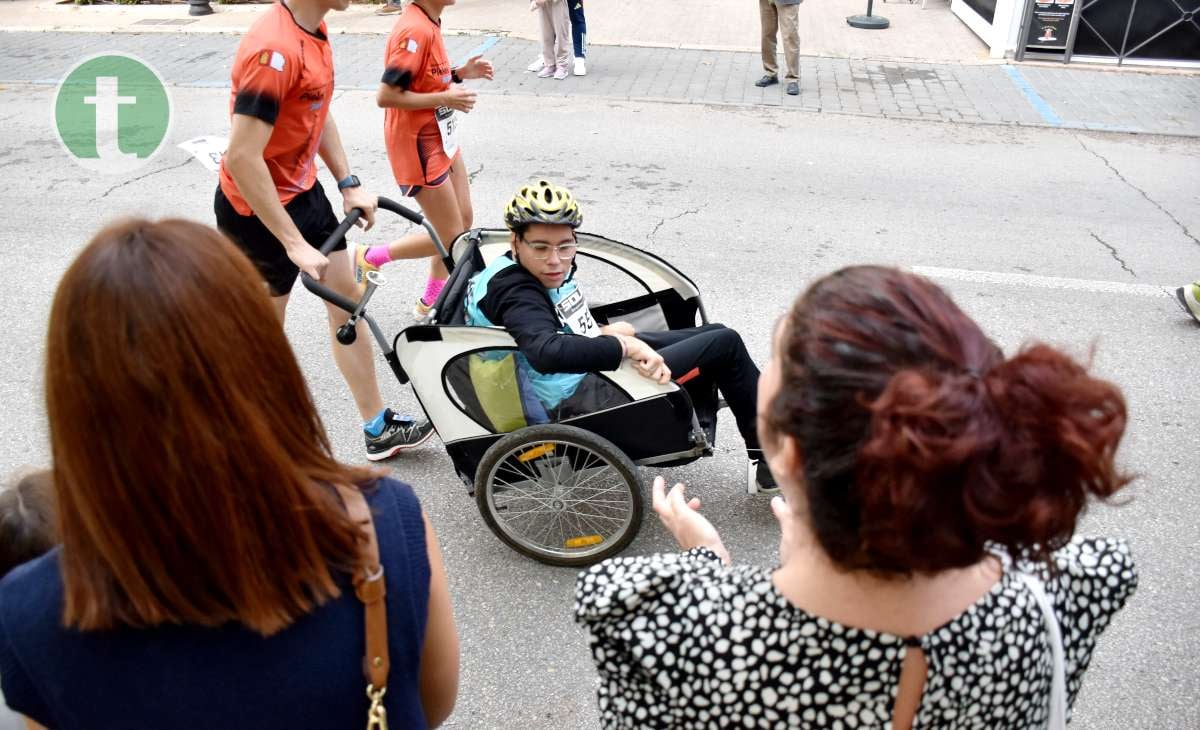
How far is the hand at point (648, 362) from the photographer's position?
299 cm

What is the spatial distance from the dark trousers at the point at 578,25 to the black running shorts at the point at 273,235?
6.67 meters

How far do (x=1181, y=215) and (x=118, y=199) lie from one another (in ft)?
23.8

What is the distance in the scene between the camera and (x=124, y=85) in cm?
999

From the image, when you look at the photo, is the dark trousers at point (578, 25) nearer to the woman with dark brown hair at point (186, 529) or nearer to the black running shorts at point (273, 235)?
the black running shorts at point (273, 235)

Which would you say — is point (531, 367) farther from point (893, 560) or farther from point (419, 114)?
point (419, 114)

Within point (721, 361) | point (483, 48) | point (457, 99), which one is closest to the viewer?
point (721, 361)

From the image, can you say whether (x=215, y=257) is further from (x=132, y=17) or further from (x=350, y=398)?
(x=132, y=17)

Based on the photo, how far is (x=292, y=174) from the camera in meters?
3.67

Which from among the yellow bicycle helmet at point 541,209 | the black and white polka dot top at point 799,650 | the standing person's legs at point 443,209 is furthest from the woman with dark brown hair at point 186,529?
the standing person's legs at point 443,209

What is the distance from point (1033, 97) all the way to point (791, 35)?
2361mm

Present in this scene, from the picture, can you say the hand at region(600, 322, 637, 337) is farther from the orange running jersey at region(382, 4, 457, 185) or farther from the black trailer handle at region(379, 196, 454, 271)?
the orange running jersey at region(382, 4, 457, 185)

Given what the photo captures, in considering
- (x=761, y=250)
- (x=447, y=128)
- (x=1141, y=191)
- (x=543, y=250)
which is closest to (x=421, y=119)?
(x=447, y=128)

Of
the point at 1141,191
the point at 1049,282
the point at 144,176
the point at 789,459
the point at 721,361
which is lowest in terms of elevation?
the point at 144,176

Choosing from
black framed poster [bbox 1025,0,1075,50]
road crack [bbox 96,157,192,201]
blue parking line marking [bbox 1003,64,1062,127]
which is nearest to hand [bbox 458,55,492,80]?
road crack [bbox 96,157,192,201]
